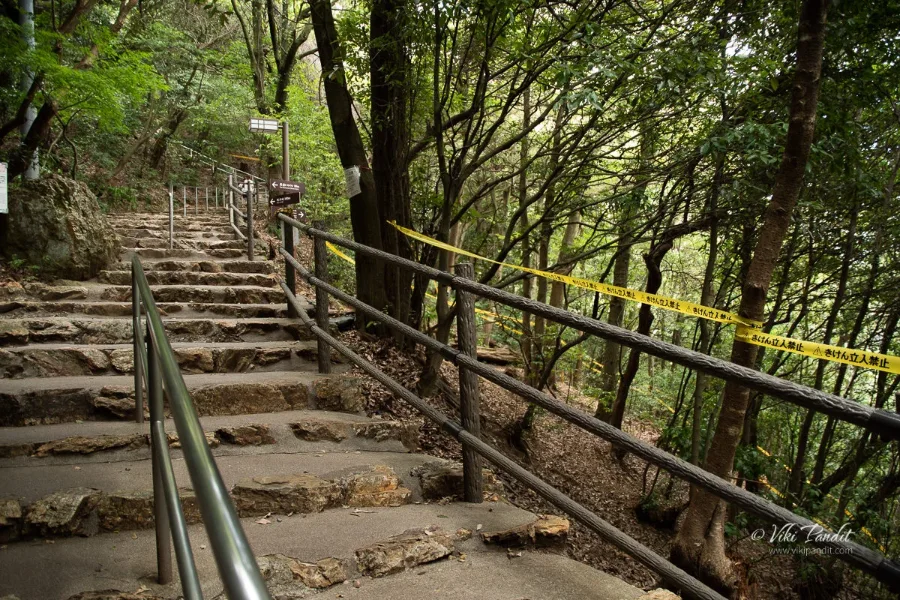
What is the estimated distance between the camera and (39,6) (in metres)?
10.1

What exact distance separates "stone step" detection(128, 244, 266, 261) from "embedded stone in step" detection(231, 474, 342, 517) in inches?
236

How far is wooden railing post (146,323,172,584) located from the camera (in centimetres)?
174

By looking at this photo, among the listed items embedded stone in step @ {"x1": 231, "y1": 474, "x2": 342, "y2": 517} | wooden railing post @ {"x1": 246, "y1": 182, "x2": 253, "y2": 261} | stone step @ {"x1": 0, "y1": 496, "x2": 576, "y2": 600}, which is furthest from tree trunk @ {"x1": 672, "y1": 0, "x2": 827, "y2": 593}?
wooden railing post @ {"x1": 246, "y1": 182, "x2": 253, "y2": 261}

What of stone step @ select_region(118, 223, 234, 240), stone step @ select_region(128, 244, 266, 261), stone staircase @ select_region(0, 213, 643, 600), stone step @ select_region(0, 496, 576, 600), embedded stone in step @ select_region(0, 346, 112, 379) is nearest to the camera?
stone step @ select_region(0, 496, 576, 600)

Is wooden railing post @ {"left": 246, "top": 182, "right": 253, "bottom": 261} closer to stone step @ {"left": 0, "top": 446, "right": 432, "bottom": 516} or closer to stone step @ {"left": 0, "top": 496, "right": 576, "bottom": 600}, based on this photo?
stone step @ {"left": 0, "top": 446, "right": 432, "bottom": 516}

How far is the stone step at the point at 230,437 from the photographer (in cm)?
272

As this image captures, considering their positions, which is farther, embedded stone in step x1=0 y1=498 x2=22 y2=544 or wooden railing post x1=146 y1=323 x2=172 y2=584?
embedded stone in step x1=0 y1=498 x2=22 y2=544

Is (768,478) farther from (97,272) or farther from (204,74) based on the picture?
(204,74)

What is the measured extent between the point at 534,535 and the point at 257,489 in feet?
4.40

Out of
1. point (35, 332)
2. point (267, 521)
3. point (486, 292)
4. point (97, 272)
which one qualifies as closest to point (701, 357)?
point (486, 292)

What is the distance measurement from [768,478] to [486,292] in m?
5.78

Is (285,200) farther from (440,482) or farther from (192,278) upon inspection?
(440,482)

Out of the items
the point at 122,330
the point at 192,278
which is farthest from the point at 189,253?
the point at 122,330

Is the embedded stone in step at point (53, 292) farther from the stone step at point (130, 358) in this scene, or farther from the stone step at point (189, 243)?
the stone step at point (189, 243)
